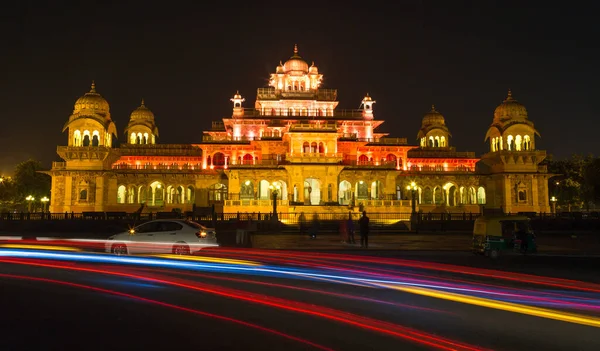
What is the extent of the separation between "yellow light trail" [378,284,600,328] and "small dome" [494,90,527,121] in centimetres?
5631

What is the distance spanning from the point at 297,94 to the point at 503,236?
45.5m

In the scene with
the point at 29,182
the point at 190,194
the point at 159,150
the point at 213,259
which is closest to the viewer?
the point at 213,259

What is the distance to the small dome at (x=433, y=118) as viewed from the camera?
236 feet

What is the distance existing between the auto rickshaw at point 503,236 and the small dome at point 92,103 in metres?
52.7

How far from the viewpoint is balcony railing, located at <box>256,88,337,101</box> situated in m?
60.0

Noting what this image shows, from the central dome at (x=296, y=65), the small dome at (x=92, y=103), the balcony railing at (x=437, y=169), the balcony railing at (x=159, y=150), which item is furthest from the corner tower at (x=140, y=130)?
the balcony railing at (x=437, y=169)

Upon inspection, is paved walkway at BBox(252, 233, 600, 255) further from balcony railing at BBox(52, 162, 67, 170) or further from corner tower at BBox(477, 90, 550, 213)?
balcony railing at BBox(52, 162, 67, 170)

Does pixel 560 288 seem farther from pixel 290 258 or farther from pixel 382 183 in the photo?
pixel 382 183

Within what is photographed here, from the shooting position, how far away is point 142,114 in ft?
228

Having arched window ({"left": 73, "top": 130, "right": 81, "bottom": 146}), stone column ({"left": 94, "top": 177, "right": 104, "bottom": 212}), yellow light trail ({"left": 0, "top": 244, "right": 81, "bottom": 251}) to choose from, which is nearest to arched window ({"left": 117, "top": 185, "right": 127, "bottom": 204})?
stone column ({"left": 94, "top": 177, "right": 104, "bottom": 212})

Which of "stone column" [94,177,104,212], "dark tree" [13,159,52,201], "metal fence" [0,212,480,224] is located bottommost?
"metal fence" [0,212,480,224]

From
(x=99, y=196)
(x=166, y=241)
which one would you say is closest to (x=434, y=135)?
(x=99, y=196)

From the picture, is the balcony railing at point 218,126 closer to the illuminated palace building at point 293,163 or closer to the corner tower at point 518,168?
the illuminated palace building at point 293,163

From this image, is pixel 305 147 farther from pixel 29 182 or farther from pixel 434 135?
pixel 29 182
